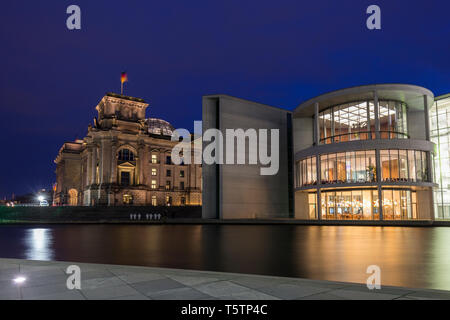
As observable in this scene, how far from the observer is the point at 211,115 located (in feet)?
173

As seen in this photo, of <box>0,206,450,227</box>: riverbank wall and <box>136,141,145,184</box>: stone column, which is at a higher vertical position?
<box>136,141,145,184</box>: stone column

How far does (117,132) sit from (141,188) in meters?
14.8

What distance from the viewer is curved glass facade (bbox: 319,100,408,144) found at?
47.1 m

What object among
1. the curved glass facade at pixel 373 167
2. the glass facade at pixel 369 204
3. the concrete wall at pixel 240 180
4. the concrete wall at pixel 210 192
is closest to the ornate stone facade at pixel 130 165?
the concrete wall at pixel 210 192

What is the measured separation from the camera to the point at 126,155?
287 feet

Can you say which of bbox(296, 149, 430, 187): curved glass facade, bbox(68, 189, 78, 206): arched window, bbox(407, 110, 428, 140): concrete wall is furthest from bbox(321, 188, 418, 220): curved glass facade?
bbox(68, 189, 78, 206): arched window

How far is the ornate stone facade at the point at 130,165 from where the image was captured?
8412 cm

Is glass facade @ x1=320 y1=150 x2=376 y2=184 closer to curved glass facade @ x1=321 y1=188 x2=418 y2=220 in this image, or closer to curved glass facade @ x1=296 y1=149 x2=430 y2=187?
curved glass facade @ x1=296 y1=149 x2=430 y2=187

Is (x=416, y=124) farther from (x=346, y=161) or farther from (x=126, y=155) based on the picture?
A: (x=126, y=155)

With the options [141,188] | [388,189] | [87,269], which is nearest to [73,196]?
[141,188]

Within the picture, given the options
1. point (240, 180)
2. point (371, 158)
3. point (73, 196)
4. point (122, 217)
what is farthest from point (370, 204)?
point (73, 196)

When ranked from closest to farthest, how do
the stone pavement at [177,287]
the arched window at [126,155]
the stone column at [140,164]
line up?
the stone pavement at [177,287], the arched window at [126,155], the stone column at [140,164]

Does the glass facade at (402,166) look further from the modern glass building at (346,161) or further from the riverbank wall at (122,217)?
the riverbank wall at (122,217)

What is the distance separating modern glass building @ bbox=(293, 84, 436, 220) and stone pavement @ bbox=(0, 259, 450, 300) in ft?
125
